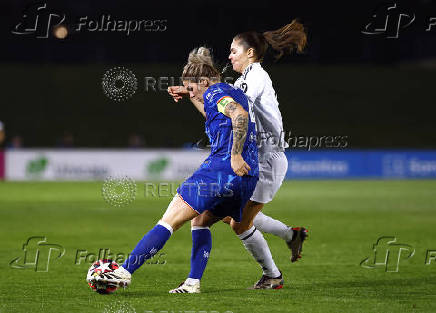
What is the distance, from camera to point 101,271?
19.9ft

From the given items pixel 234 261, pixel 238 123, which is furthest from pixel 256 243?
pixel 234 261

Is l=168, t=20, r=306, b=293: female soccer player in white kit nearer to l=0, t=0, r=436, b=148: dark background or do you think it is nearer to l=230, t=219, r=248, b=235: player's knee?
l=230, t=219, r=248, b=235: player's knee

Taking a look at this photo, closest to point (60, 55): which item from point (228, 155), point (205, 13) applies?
point (205, 13)

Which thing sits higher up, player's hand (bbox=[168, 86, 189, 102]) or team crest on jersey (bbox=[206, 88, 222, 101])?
player's hand (bbox=[168, 86, 189, 102])

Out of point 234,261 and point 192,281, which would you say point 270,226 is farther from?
point 234,261

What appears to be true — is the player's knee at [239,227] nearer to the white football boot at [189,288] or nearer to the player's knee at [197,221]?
the player's knee at [197,221]

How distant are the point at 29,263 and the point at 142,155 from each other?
61.6ft

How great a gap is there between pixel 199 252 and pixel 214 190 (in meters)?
0.69

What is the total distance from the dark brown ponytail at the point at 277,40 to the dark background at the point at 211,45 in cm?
2839

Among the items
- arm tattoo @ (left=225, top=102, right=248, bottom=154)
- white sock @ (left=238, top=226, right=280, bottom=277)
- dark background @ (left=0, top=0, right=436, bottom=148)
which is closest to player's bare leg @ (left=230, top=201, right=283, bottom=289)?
white sock @ (left=238, top=226, right=280, bottom=277)

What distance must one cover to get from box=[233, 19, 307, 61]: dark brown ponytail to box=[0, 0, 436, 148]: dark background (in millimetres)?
28392

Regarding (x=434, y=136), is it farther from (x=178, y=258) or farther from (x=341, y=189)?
(x=178, y=258)

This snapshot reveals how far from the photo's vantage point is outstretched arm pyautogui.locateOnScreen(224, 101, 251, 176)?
5883 millimetres

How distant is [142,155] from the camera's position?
2731 cm
